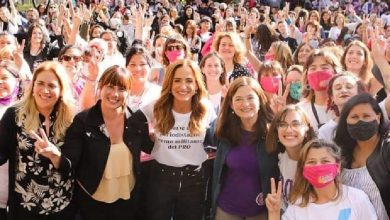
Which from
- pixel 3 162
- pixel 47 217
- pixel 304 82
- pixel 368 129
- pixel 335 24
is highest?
pixel 335 24

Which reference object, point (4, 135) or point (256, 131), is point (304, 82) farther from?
point (4, 135)

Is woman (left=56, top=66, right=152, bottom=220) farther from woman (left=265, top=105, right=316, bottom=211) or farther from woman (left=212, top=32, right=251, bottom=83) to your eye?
woman (left=212, top=32, right=251, bottom=83)

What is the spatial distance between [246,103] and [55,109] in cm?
132

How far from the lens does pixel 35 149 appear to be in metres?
3.53

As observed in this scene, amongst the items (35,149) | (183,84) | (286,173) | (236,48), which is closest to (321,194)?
(286,173)

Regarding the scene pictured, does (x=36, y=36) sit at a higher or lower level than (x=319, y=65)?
higher

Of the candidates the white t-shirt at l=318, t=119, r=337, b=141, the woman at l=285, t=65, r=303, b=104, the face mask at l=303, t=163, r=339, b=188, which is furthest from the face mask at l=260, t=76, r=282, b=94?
the face mask at l=303, t=163, r=339, b=188

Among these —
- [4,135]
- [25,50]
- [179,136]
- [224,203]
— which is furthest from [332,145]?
[25,50]

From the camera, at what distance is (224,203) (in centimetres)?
384

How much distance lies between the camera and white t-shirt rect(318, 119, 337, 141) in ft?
12.6

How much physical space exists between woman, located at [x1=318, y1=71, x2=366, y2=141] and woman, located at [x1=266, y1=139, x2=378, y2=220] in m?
0.58

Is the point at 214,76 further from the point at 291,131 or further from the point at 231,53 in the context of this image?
the point at 291,131

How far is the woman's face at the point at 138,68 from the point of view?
15.6 ft

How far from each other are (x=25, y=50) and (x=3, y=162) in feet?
14.2
